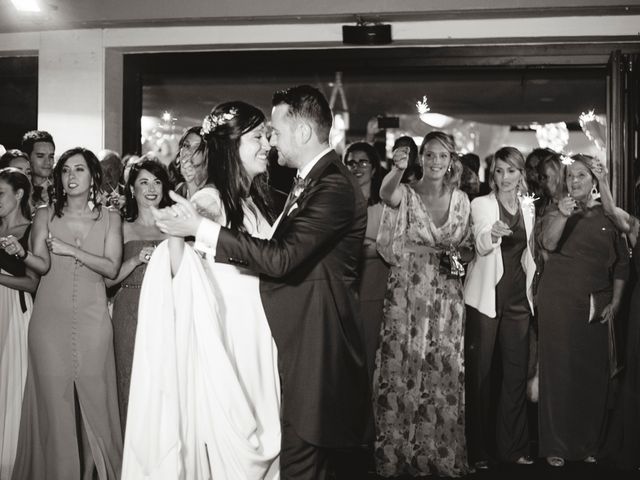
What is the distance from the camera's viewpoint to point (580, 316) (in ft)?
16.3

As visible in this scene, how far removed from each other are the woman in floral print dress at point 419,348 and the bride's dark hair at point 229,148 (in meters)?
1.53

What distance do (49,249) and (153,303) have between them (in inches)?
55.0

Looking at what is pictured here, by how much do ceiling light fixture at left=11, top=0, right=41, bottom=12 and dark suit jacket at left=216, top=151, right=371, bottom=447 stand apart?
3.73 metres

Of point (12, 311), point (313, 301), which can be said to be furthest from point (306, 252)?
point (12, 311)

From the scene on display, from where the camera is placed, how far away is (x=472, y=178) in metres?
5.84

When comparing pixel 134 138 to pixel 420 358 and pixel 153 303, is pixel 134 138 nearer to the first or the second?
pixel 420 358

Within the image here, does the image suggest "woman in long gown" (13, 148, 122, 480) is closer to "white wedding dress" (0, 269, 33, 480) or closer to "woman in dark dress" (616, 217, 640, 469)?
"white wedding dress" (0, 269, 33, 480)

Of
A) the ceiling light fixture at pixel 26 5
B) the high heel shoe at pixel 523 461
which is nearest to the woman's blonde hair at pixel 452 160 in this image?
the high heel shoe at pixel 523 461

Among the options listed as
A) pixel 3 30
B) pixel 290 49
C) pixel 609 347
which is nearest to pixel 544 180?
pixel 609 347

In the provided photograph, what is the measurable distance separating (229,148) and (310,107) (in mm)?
515

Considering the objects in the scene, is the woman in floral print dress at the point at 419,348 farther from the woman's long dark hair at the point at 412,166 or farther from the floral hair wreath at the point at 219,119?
the floral hair wreath at the point at 219,119

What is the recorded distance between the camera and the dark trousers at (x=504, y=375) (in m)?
4.85

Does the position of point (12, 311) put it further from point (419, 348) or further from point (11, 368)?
point (419, 348)

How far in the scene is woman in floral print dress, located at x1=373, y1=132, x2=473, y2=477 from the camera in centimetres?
461
